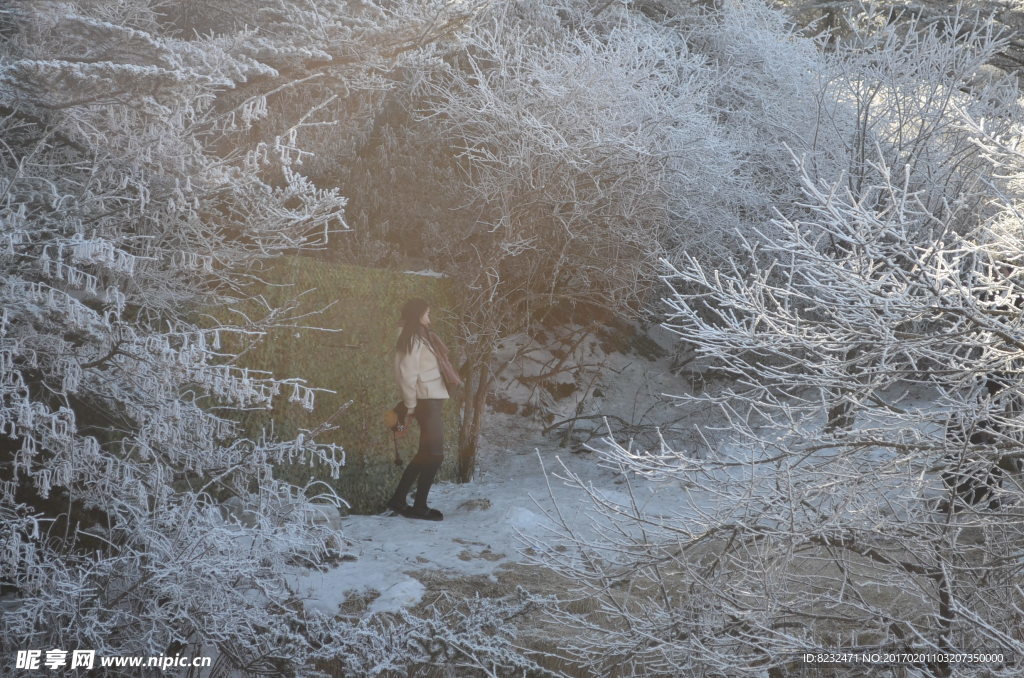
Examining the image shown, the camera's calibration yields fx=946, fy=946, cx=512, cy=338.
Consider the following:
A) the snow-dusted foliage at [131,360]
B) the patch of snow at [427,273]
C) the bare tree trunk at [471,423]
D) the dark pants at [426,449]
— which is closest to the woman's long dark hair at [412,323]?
the dark pants at [426,449]

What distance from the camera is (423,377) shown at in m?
6.89

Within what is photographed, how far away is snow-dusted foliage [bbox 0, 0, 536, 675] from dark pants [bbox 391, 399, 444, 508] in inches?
47.3

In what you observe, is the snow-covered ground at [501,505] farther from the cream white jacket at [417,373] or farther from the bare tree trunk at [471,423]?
the cream white jacket at [417,373]

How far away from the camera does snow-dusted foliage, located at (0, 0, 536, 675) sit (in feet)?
15.4

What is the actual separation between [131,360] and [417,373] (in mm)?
2235

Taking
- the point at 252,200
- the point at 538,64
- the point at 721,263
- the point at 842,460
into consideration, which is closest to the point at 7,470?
the point at 252,200

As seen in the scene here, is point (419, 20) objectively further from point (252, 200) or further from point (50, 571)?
point (50, 571)

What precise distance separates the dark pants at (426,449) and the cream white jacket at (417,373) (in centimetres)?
9

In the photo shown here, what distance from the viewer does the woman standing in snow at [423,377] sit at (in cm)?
687

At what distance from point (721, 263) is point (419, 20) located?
474 centimetres

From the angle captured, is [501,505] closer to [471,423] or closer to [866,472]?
[471,423]

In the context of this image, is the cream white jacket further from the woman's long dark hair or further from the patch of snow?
the patch of snow

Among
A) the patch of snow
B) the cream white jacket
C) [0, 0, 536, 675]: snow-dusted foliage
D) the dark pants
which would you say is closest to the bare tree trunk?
the patch of snow

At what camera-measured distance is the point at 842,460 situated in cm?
400
